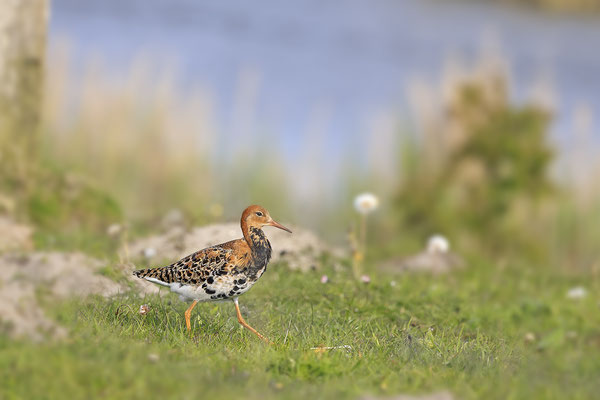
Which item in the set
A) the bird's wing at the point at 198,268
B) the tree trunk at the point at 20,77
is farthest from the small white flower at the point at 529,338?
the tree trunk at the point at 20,77

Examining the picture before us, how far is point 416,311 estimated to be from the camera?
20.8 feet

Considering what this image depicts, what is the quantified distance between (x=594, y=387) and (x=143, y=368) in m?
2.00

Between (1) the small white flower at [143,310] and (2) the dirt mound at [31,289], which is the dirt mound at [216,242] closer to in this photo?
(1) the small white flower at [143,310]

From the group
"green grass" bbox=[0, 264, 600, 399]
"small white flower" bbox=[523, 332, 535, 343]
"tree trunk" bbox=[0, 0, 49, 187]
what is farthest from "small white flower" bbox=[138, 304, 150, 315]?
"tree trunk" bbox=[0, 0, 49, 187]

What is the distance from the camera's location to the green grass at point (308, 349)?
137 inches

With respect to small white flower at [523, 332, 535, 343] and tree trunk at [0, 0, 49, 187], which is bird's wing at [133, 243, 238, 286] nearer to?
small white flower at [523, 332, 535, 343]

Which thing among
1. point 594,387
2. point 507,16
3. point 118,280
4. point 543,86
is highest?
point 507,16

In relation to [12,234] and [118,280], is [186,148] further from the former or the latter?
[118,280]

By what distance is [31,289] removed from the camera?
3824mm

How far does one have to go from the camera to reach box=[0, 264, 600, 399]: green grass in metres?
3.49

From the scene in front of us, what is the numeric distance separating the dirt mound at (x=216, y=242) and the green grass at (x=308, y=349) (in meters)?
0.39

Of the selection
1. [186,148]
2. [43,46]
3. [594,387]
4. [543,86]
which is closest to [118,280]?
[594,387]

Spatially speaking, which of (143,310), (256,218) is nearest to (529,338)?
(256,218)

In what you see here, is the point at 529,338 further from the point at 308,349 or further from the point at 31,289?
the point at 31,289
